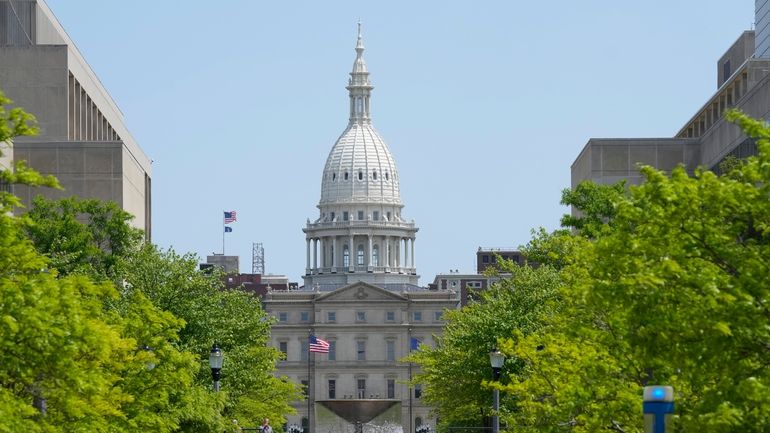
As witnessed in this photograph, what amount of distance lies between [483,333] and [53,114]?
3478 cm

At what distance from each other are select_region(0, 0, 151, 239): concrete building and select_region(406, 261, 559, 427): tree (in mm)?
20572

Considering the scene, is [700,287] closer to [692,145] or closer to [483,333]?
[483,333]

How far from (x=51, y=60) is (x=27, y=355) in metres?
75.9

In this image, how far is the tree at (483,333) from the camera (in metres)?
86.4

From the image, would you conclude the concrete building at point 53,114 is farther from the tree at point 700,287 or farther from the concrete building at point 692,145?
the tree at point 700,287

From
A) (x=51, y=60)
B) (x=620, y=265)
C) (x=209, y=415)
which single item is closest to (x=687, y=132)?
(x=51, y=60)

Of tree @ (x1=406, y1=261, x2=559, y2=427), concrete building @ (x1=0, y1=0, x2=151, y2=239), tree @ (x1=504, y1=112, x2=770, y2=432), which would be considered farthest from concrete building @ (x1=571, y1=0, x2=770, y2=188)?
tree @ (x1=504, y1=112, x2=770, y2=432)

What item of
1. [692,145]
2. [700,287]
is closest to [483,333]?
[692,145]

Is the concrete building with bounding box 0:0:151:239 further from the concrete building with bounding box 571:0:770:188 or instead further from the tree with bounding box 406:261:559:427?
the concrete building with bounding box 571:0:770:188

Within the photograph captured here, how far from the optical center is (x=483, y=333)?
293ft

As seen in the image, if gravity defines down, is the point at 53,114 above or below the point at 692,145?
above

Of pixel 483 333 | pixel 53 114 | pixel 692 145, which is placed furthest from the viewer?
pixel 53 114

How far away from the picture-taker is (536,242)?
90.8 meters

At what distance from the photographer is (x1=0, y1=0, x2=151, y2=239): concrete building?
111 meters
